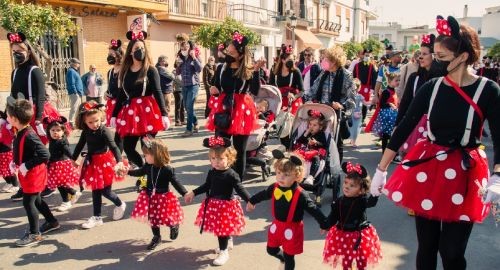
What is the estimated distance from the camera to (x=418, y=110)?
3016mm

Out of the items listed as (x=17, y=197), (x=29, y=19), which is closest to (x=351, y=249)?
(x=17, y=197)

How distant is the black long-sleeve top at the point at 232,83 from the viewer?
5809mm

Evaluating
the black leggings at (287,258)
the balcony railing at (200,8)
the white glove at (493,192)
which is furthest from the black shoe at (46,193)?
the balcony railing at (200,8)

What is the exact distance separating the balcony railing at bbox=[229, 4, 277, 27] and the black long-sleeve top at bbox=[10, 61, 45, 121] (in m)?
20.9

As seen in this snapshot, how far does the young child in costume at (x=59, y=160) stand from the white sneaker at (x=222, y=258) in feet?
7.53

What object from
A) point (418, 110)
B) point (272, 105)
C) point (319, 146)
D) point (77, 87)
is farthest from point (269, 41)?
point (418, 110)

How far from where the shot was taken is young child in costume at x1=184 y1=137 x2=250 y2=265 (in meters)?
4.12

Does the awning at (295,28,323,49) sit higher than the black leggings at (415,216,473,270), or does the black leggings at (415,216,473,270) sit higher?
the awning at (295,28,323,49)

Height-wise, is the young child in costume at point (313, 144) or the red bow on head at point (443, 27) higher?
the red bow on head at point (443, 27)

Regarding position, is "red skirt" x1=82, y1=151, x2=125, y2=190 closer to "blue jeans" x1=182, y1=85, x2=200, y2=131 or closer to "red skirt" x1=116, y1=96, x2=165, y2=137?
"red skirt" x1=116, y1=96, x2=165, y2=137

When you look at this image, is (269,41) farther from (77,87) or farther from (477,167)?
(477,167)

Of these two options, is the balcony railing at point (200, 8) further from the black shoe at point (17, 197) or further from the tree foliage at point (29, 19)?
the black shoe at point (17, 197)

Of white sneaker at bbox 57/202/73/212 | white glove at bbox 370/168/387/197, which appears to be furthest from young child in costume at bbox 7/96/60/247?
white glove at bbox 370/168/387/197

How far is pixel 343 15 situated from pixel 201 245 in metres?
45.0
